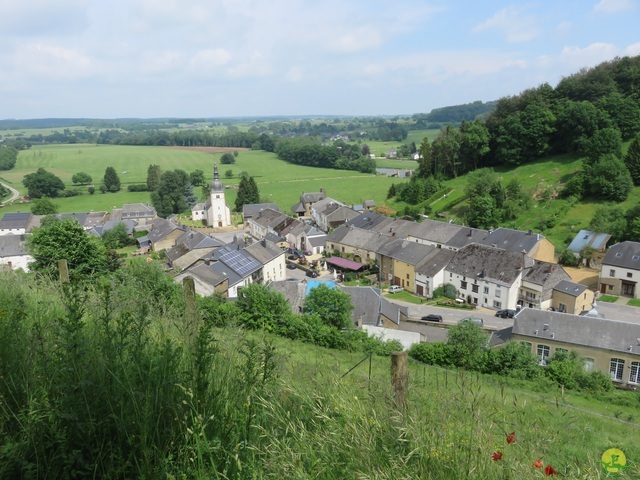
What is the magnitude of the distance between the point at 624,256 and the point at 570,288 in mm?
6749

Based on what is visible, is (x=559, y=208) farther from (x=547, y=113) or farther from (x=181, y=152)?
(x=181, y=152)

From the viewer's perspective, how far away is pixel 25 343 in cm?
459

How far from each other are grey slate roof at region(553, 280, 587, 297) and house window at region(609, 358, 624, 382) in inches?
359

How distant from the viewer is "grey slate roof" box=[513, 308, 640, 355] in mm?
21141

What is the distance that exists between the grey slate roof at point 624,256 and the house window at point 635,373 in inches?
574

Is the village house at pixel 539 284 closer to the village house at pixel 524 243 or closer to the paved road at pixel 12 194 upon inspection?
the village house at pixel 524 243

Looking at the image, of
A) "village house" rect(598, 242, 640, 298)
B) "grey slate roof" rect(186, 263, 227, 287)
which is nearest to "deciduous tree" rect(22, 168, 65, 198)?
"grey slate roof" rect(186, 263, 227, 287)

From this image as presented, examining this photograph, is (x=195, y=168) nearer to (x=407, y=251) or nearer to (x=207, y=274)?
(x=407, y=251)

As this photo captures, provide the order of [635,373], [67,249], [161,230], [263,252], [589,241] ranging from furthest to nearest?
[161,230] → [589,241] → [263,252] → [67,249] → [635,373]

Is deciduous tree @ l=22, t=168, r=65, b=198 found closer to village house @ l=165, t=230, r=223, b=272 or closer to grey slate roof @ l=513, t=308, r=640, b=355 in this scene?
village house @ l=165, t=230, r=223, b=272

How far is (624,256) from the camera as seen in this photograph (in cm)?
3344

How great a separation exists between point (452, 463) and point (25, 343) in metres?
4.14

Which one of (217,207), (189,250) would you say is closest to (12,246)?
(189,250)

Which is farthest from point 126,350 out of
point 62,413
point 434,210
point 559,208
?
point 434,210
